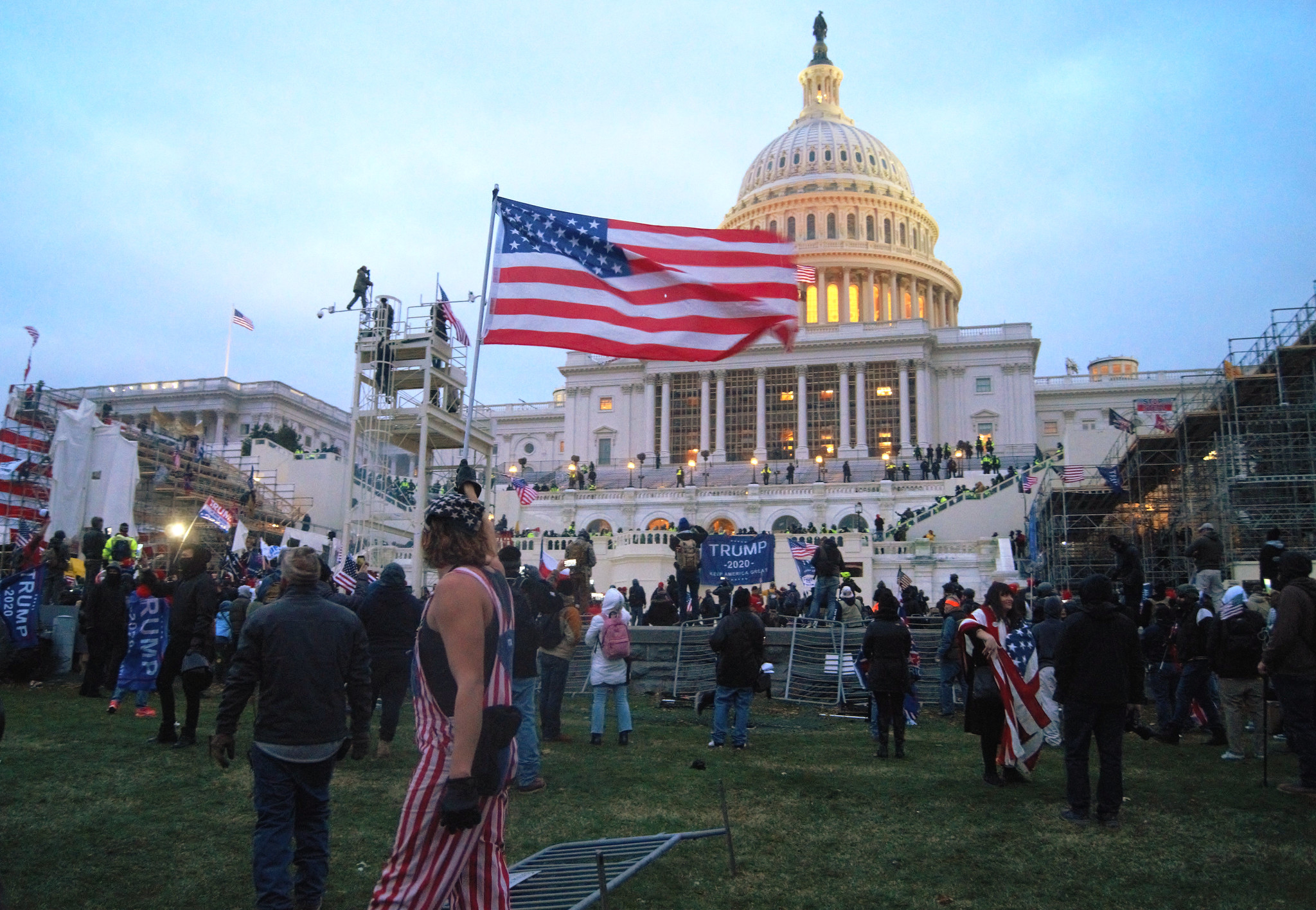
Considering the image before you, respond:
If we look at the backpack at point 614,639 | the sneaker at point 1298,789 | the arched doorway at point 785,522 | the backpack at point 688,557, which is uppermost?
the arched doorway at point 785,522

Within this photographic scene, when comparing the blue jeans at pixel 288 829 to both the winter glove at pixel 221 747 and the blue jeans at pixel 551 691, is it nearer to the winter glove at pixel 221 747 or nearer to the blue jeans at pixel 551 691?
the winter glove at pixel 221 747

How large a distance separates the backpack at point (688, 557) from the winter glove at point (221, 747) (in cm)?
1682

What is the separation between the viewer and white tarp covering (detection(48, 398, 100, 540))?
31609 millimetres

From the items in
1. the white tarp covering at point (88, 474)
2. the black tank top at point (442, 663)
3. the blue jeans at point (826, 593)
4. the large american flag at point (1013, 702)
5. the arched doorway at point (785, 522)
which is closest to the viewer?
the black tank top at point (442, 663)

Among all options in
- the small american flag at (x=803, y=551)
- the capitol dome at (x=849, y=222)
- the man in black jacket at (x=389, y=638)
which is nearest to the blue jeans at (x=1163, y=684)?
the man in black jacket at (x=389, y=638)

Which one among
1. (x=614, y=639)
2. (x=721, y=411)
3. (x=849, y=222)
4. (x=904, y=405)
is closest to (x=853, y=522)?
(x=904, y=405)

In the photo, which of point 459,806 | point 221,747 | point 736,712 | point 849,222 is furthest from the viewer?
point 849,222

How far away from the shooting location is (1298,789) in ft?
29.0

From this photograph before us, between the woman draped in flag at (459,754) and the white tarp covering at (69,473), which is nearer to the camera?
the woman draped in flag at (459,754)

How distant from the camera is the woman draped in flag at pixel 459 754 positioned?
4055mm

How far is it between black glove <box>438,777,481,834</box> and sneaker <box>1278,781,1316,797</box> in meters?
8.00

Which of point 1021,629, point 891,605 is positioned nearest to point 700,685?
point 891,605

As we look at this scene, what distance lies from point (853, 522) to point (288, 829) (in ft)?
144

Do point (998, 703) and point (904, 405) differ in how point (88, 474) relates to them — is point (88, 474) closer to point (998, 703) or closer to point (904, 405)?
point (998, 703)
